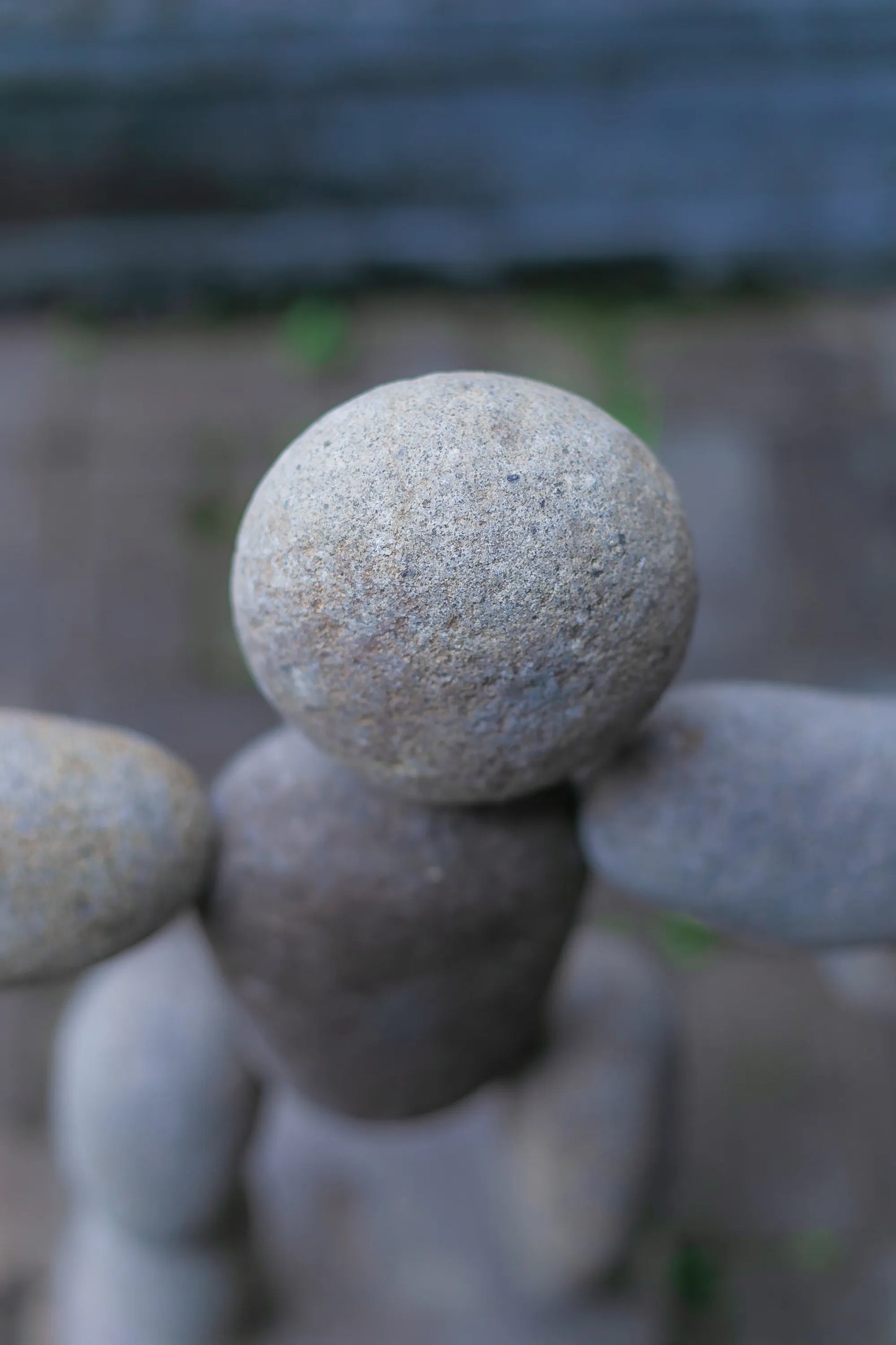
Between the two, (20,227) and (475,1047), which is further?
(20,227)

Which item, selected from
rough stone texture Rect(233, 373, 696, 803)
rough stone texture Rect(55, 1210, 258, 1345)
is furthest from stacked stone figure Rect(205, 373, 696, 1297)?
rough stone texture Rect(55, 1210, 258, 1345)

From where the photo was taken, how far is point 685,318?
92.7 inches

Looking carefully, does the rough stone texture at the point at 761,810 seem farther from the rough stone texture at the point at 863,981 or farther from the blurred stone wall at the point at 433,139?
the blurred stone wall at the point at 433,139

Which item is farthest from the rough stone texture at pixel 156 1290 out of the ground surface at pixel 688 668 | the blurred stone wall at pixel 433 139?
the blurred stone wall at pixel 433 139

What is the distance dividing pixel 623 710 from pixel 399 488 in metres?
0.17

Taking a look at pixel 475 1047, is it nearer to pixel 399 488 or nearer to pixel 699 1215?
pixel 399 488

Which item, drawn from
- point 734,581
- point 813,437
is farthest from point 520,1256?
point 813,437

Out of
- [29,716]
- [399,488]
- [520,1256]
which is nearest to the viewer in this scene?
[399,488]

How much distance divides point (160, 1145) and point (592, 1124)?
34 centimetres

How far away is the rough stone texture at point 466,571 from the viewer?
0.57 metres

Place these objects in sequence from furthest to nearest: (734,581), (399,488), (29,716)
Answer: (734,581)
(29,716)
(399,488)

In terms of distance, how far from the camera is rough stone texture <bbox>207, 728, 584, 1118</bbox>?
75 cm

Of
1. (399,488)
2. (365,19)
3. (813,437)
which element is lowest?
(813,437)

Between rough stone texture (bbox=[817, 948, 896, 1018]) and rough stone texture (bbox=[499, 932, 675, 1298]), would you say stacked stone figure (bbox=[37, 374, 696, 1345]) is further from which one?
rough stone texture (bbox=[817, 948, 896, 1018])
